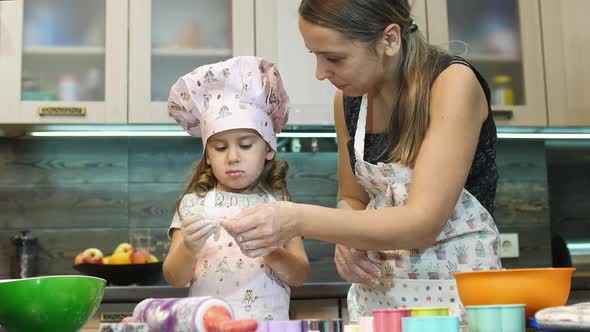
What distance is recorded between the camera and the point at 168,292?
7.72 ft

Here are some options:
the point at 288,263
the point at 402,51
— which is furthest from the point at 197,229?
the point at 402,51

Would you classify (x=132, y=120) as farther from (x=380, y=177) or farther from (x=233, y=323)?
(x=233, y=323)

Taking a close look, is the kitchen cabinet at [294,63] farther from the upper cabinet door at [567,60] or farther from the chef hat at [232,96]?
the chef hat at [232,96]

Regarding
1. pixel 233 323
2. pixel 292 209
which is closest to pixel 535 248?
pixel 292 209

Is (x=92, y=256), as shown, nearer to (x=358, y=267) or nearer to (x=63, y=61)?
(x=63, y=61)

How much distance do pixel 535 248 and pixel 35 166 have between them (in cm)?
199

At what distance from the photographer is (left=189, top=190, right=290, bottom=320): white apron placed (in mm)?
1508

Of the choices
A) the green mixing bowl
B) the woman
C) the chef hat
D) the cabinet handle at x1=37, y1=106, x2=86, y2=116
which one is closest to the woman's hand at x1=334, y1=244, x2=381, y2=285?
the woman

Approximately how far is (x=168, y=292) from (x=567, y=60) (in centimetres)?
172

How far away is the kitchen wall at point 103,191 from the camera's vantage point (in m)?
2.92

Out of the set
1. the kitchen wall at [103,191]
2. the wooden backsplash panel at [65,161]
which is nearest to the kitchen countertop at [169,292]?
the kitchen wall at [103,191]

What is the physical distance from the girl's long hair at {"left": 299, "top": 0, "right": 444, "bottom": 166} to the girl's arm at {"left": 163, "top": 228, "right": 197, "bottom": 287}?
0.43 m

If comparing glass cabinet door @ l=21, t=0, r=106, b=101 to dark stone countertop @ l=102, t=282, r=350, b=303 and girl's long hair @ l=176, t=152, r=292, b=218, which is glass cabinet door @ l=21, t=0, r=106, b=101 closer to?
dark stone countertop @ l=102, t=282, r=350, b=303

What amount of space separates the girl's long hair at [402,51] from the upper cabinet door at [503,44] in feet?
4.65
